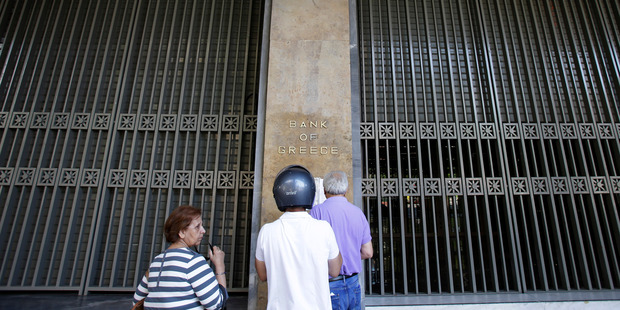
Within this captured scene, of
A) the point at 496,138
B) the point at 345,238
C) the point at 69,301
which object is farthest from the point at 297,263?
the point at 496,138

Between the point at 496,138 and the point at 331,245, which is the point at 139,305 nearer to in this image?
the point at 331,245

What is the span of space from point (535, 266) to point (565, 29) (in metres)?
4.06

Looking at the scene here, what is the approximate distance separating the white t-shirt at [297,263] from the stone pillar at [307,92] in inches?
84.1

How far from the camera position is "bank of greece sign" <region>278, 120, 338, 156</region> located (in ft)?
14.1

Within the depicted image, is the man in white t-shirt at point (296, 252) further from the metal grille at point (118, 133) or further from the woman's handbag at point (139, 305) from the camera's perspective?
the metal grille at point (118, 133)

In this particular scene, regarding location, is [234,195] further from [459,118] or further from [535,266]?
[535,266]

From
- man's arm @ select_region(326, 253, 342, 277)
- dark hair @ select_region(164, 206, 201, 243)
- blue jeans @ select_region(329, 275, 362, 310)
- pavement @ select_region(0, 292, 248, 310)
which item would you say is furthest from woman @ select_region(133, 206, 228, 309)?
pavement @ select_region(0, 292, 248, 310)

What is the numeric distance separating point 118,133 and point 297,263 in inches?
176

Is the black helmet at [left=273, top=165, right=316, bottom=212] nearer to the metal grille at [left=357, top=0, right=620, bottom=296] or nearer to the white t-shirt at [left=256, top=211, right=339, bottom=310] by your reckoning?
the white t-shirt at [left=256, top=211, right=339, bottom=310]

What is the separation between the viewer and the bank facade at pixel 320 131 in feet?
15.1

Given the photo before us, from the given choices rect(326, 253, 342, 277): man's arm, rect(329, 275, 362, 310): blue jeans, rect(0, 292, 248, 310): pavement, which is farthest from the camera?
rect(0, 292, 248, 310): pavement

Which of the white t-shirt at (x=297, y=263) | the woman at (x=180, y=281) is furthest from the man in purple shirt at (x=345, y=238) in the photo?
the woman at (x=180, y=281)

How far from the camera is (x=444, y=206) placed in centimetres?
474

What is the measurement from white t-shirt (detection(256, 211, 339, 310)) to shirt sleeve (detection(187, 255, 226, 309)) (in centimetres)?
31
